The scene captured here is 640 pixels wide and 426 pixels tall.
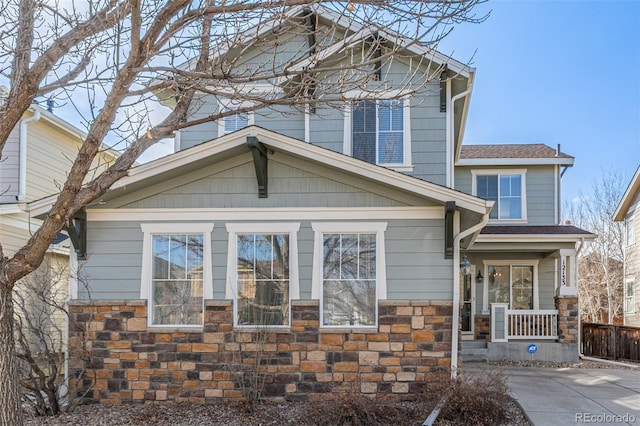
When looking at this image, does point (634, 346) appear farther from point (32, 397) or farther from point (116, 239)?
point (32, 397)

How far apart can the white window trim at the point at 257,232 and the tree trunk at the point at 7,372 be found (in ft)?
10.4

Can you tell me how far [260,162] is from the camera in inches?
291

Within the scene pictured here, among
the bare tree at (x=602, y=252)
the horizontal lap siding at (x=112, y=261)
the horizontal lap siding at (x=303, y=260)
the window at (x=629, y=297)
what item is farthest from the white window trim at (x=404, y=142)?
the bare tree at (x=602, y=252)

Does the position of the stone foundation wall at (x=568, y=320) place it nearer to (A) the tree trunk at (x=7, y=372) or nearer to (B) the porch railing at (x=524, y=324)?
(B) the porch railing at (x=524, y=324)

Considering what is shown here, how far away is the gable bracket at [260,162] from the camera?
7.18m

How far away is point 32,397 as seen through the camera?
762cm

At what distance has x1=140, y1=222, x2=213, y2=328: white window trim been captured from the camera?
7590 mm

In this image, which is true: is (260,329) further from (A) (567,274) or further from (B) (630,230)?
(B) (630,230)

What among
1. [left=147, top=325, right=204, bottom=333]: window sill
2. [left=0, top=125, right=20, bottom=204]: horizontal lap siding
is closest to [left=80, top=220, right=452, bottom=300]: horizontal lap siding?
[left=147, top=325, right=204, bottom=333]: window sill

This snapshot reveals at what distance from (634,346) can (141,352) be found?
448 inches

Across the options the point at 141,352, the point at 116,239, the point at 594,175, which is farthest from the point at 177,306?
the point at 594,175

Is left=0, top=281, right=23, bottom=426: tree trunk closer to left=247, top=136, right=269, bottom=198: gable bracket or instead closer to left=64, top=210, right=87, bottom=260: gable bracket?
left=64, top=210, right=87, bottom=260: gable bracket

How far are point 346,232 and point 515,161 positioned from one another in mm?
8117

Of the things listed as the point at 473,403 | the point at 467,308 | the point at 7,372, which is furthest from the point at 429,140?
the point at 7,372
